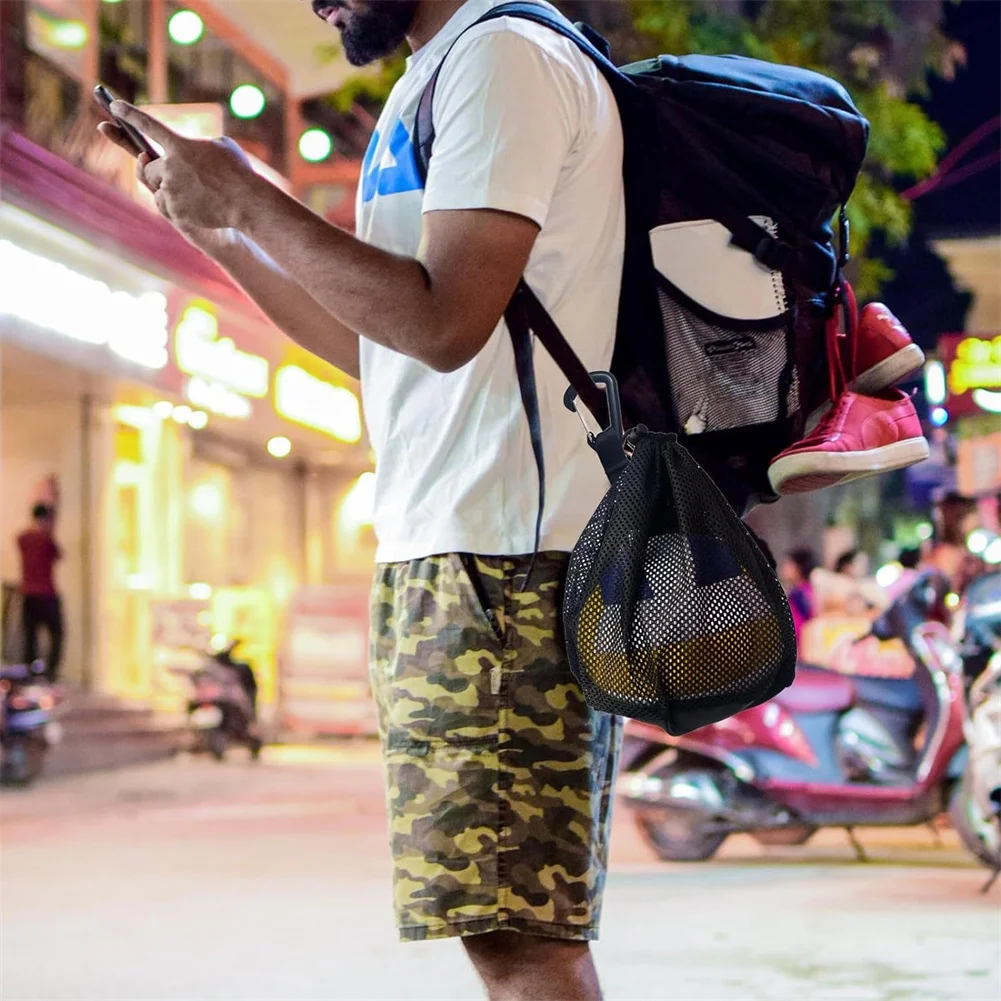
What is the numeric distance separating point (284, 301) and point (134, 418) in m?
14.1

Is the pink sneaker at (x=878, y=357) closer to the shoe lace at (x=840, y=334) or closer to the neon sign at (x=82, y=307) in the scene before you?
the shoe lace at (x=840, y=334)

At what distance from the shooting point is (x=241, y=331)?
1716cm

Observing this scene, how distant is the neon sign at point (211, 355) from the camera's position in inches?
606

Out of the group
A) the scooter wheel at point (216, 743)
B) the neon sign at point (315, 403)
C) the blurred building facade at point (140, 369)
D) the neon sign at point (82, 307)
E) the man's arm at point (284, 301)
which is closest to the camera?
the man's arm at point (284, 301)

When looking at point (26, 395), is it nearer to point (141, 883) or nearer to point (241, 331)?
point (241, 331)

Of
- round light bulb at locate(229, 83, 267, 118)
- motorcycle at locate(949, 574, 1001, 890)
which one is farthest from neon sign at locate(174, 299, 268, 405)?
motorcycle at locate(949, 574, 1001, 890)

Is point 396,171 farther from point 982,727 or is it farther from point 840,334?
point 982,727

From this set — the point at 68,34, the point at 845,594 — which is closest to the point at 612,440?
the point at 845,594

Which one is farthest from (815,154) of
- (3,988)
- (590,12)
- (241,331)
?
(241,331)

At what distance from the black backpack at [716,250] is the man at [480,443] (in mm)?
29

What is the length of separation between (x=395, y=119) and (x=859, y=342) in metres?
0.62

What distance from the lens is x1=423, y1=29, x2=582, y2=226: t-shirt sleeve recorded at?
1842 millimetres

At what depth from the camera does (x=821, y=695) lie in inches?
271

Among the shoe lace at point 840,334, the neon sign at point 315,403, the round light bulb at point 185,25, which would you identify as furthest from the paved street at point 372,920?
the neon sign at point 315,403
